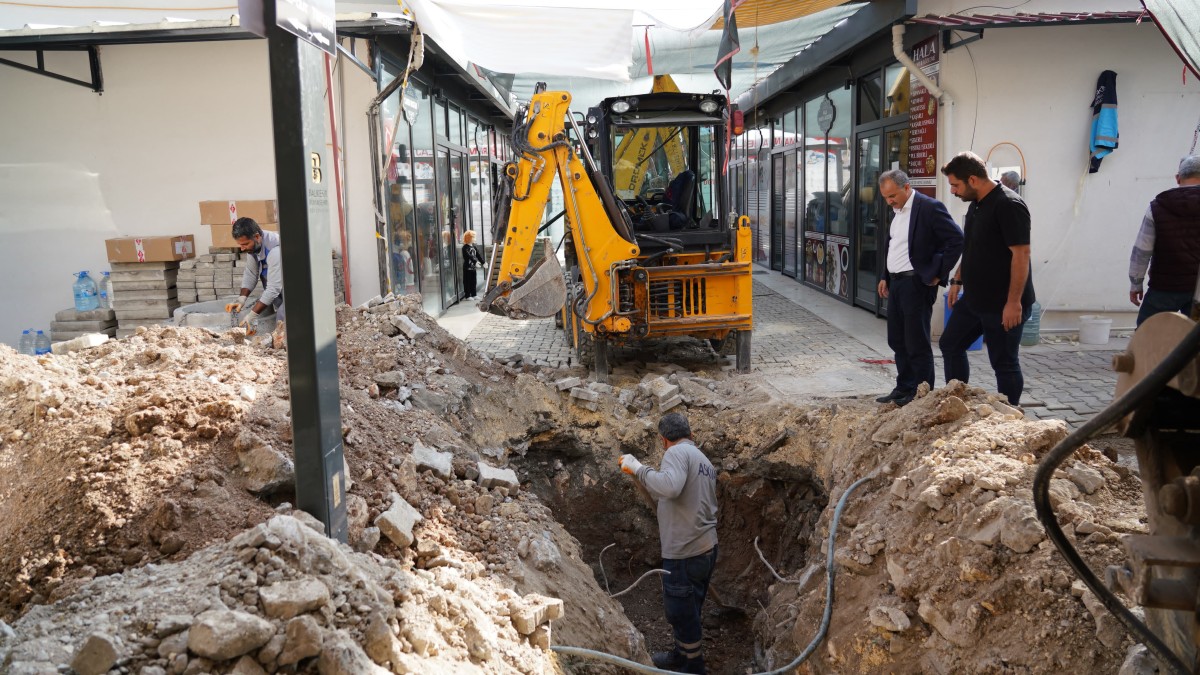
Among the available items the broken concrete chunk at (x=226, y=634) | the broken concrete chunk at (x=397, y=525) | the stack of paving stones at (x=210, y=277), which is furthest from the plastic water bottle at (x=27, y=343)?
the broken concrete chunk at (x=226, y=634)

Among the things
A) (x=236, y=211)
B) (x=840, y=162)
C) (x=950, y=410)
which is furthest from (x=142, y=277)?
(x=840, y=162)

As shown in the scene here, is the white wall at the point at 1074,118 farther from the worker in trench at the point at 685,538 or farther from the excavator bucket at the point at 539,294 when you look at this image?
the worker in trench at the point at 685,538

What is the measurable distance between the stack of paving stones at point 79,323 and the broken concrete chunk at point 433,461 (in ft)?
22.4

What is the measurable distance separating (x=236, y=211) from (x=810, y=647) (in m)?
8.26

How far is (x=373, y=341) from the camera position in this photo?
6676 mm

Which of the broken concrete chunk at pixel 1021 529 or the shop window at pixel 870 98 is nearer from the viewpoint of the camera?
the broken concrete chunk at pixel 1021 529

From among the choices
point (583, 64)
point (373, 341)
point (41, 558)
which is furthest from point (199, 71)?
point (41, 558)

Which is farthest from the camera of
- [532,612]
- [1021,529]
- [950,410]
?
[950,410]

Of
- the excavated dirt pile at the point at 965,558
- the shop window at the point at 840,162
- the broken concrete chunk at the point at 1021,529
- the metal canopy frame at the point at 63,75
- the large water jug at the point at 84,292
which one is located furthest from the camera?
the shop window at the point at 840,162

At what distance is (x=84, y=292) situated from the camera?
10.0m

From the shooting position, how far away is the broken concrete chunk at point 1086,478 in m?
3.66

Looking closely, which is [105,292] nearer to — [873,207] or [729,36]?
[729,36]

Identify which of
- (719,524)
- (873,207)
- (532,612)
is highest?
(873,207)

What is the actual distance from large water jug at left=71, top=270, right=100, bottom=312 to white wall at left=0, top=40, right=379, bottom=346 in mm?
334
